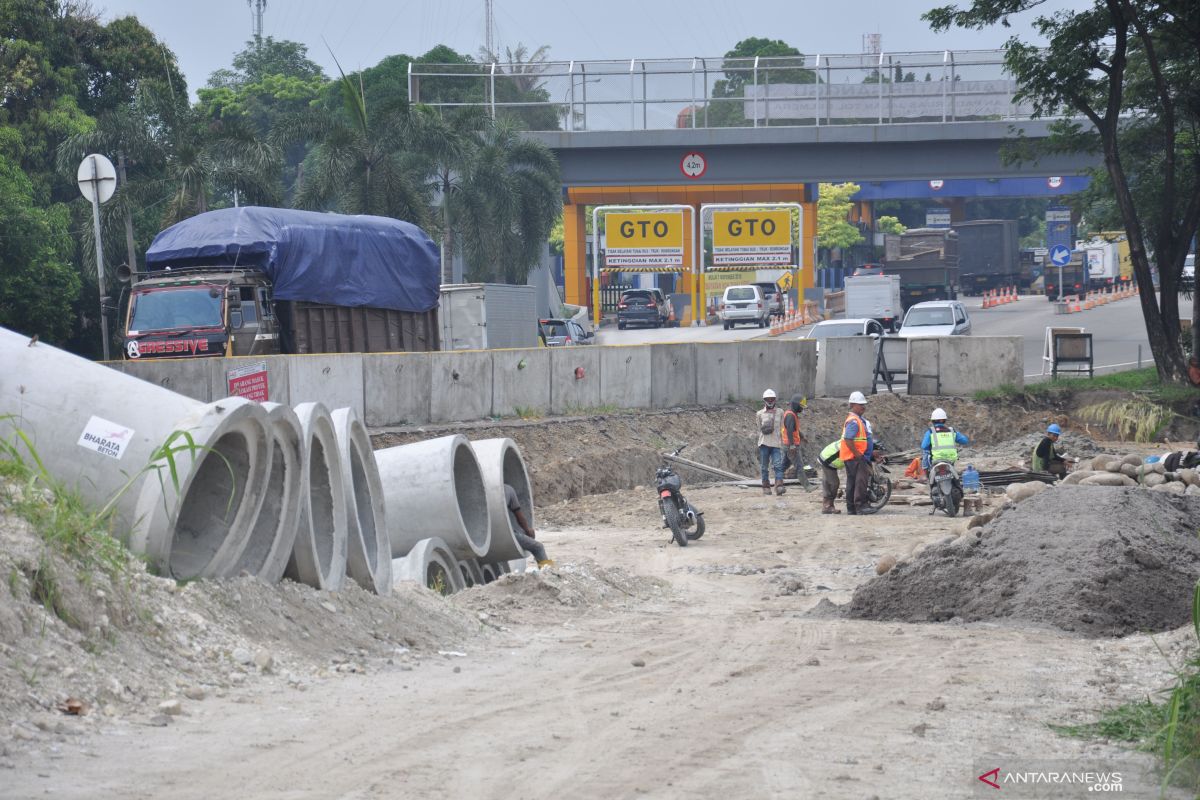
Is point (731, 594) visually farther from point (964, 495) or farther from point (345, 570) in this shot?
point (964, 495)

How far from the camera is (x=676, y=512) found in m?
17.9

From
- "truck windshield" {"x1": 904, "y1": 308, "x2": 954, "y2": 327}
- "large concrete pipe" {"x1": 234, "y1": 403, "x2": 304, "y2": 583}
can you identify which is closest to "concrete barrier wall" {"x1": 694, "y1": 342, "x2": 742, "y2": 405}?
"truck windshield" {"x1": 904, "y1": 308, "x2": 954, "y2": 327}

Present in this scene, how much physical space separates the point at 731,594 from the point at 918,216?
11772 cm

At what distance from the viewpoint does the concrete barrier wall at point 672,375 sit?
28.4 m

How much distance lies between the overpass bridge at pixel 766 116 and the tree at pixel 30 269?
15.3m

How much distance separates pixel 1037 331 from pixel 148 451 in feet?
157

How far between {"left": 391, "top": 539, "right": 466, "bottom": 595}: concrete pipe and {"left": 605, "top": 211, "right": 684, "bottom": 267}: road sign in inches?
1790

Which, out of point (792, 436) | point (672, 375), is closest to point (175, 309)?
point (672, 375)

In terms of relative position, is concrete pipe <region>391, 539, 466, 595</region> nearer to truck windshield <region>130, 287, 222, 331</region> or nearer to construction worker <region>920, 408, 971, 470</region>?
construction worker <region>920, 408, 971, 470</region>

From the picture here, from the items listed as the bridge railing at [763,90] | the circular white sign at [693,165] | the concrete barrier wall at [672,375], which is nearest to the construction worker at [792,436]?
the concrete barrier wall at [672,375]

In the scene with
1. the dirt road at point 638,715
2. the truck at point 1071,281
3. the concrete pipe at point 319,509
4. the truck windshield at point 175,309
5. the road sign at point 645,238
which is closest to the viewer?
the dirt road at point 638,715

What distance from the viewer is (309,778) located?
6.16m

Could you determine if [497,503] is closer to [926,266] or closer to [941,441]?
[941,441]

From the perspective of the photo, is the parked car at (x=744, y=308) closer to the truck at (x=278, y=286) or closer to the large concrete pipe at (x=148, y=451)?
the truck at (x=278, y=286)
